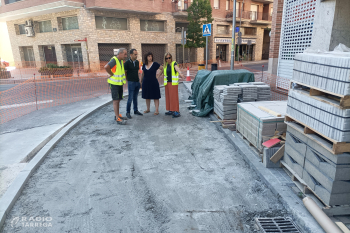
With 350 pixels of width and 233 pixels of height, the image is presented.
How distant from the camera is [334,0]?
705 centimetres

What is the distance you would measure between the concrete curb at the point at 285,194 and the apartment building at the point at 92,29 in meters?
21.0

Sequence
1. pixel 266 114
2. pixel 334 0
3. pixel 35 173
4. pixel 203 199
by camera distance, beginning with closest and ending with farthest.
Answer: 1. pixel 203 199
2. pixel 35 173
3. pixel 266 114
4. pixel 334 0

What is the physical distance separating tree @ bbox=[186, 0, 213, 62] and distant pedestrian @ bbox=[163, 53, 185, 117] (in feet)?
74.0

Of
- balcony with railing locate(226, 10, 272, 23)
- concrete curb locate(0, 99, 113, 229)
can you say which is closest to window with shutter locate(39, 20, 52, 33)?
balcony with railing locate(226, 10, 272, 23)

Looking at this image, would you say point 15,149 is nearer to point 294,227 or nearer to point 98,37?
point 294,227

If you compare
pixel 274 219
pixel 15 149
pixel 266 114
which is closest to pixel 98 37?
pixel 15 149

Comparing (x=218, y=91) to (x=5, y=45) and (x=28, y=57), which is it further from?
(x=5, y=45)

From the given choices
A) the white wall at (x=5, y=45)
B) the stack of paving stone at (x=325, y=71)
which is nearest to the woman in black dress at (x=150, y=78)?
the stack of paving stone at (x=325, y=71)

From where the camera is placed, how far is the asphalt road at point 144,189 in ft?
9.79

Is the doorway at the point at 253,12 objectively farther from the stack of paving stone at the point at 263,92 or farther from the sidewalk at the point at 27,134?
the stack of paving stone at the point at 263,92

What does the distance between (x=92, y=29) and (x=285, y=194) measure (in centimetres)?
2280

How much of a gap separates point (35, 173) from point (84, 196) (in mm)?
1279

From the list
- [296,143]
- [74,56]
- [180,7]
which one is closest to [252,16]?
[180,7]

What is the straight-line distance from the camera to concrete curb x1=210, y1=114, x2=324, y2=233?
285 centimetres
